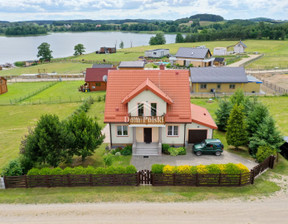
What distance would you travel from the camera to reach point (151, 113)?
2603 cm

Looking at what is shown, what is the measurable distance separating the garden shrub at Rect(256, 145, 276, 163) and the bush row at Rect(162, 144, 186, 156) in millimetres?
6935

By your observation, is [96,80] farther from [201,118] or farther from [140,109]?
[201,118]

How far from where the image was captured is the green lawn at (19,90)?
5260cm

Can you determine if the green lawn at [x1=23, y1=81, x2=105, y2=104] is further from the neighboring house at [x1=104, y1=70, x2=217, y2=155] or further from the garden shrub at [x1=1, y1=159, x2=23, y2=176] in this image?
the garden shrub at [x1=1, y1=159, x2=23, y2=176]

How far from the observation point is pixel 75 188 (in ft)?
65.4

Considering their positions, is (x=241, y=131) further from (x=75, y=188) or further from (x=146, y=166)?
(x=75, y=188)

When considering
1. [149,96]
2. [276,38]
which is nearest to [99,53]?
[276,38]

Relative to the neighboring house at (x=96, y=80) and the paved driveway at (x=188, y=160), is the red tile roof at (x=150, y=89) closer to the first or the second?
the paved driveway at (x=188, y=160)

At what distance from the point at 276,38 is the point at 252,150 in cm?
14223

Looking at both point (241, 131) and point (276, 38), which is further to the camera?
point (276, 38)

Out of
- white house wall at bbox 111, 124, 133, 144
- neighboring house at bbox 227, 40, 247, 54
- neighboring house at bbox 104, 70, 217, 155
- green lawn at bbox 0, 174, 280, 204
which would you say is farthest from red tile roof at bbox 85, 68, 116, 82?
Result: neighboring house at bbox 227, 40, 247, 54

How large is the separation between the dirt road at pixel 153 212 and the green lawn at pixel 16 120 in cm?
905

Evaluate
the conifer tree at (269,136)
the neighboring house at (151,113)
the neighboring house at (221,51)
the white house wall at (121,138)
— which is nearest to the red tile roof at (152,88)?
the neighboring house at (151,113)

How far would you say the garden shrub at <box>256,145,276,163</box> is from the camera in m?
22.6
